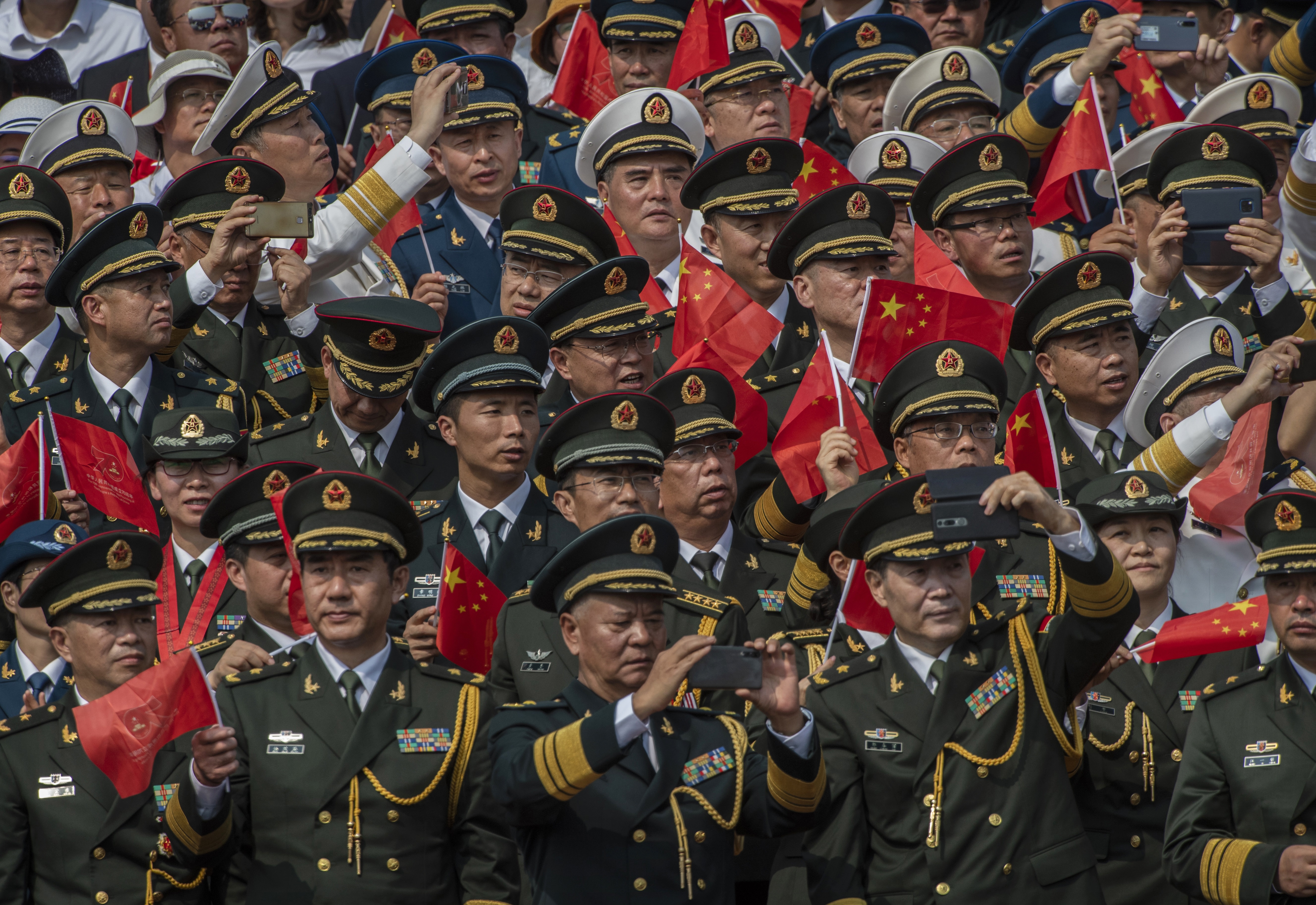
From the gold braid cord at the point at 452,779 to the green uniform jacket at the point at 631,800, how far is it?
29 cm

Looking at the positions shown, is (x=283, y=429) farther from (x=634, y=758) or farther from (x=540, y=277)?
(x=634, y=758)

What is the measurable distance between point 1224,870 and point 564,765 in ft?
8.86

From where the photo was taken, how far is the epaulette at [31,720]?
7.98 m

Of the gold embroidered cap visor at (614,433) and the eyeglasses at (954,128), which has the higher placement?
the eyeglasses at (954,128)

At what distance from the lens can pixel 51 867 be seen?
777 cm

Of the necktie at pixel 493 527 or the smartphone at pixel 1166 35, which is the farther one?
the smartphone at pixel 1166 35

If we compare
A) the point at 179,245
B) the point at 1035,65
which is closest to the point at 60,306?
the point at 179,245

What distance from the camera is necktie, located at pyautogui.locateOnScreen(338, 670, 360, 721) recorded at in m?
7.77

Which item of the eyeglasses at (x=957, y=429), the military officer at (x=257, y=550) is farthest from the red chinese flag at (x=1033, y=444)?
the military officer at (x=257, y=550)

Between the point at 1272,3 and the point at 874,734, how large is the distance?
8.82 m

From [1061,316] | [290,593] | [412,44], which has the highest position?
[412,44]

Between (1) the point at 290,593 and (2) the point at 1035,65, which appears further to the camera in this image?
(2) the point at 1035,65

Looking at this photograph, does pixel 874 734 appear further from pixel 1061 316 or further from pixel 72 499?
pixel 72 499

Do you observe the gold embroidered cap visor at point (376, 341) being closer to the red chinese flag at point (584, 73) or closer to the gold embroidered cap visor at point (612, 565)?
the gold embroidered cap visor at point (612, 565)
